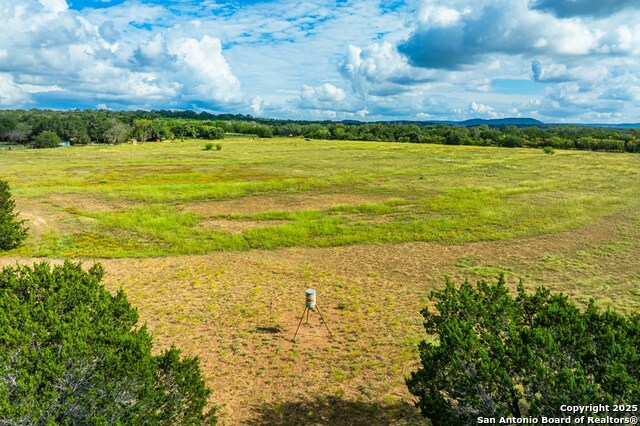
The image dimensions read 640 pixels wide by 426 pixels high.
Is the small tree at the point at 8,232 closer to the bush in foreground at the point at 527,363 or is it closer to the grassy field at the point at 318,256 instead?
the grassy field at the point at 318,256

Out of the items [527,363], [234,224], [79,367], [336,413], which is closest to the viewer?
[527,363]

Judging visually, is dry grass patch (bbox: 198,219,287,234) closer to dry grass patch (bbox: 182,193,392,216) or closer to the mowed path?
dry grass patch (bbox: 182,193,392,216)

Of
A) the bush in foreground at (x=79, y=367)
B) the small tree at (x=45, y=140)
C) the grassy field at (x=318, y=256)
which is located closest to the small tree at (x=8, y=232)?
the grassy field at (x=318, y=256)

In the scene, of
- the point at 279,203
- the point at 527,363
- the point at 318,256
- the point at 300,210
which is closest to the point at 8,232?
the point at 318,256

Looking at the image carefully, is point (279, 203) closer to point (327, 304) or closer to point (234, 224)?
point (234, 224)

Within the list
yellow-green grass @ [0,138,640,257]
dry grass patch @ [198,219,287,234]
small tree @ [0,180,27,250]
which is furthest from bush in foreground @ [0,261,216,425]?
dry grass patch @ [198,219,287,234]
